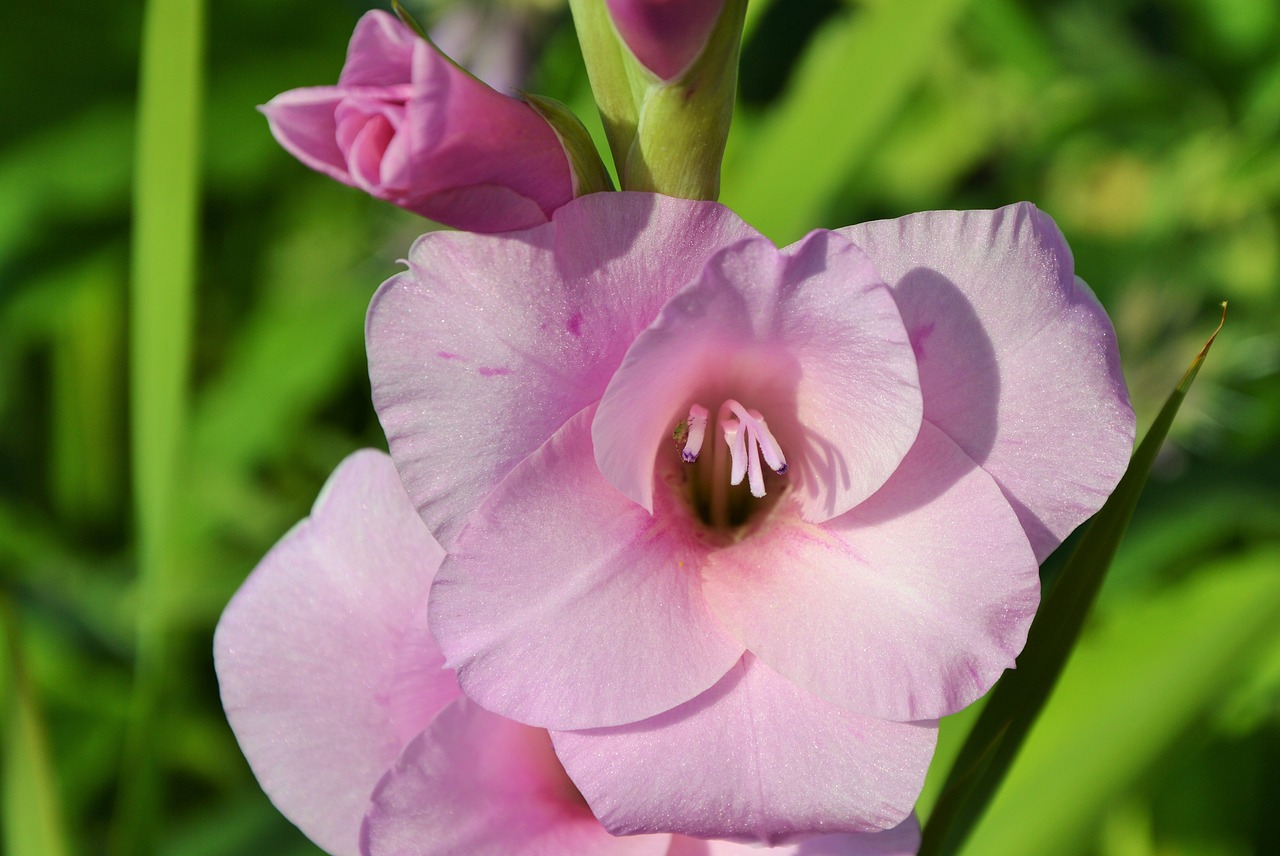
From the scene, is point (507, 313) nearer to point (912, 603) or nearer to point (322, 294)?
point (912, 603)


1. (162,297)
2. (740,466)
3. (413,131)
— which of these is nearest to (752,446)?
(740,466)

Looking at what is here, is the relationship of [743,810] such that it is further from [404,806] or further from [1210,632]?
[1210,632]

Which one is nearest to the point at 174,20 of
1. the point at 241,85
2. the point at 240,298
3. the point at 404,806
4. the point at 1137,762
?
the point at 404,806

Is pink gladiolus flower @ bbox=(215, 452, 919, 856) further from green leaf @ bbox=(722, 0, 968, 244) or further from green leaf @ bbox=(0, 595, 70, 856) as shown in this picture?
green leaf @ bbox=(722, 0, 968, 244)

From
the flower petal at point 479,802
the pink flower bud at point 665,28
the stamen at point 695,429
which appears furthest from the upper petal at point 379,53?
the flower petal at point 479,802

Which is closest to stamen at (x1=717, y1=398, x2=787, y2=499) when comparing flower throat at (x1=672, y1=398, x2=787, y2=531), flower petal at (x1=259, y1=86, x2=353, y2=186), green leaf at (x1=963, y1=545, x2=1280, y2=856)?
flower throat at (x1=672, y1=398, x2=787, y2=531)
